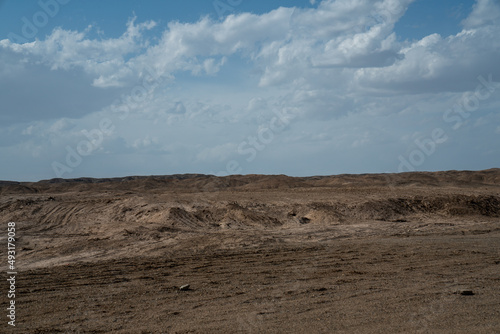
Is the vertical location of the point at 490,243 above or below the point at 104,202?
below

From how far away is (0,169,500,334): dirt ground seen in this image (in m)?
7.95

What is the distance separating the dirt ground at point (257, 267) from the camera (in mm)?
7949

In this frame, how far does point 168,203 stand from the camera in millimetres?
23406

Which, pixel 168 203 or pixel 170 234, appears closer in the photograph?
pixel 170 234

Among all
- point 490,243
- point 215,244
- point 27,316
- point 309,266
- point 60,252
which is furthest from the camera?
point 490,243

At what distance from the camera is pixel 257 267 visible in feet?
40.5

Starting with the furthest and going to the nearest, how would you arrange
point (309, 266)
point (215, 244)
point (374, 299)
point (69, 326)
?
point (215, 244) < point (309, 266) < point (374, 299) < point (69, 326)

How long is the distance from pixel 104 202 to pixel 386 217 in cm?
1437

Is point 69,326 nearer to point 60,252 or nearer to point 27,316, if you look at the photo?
point 27,316

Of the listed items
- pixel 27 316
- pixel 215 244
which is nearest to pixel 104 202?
pixel 215 244
